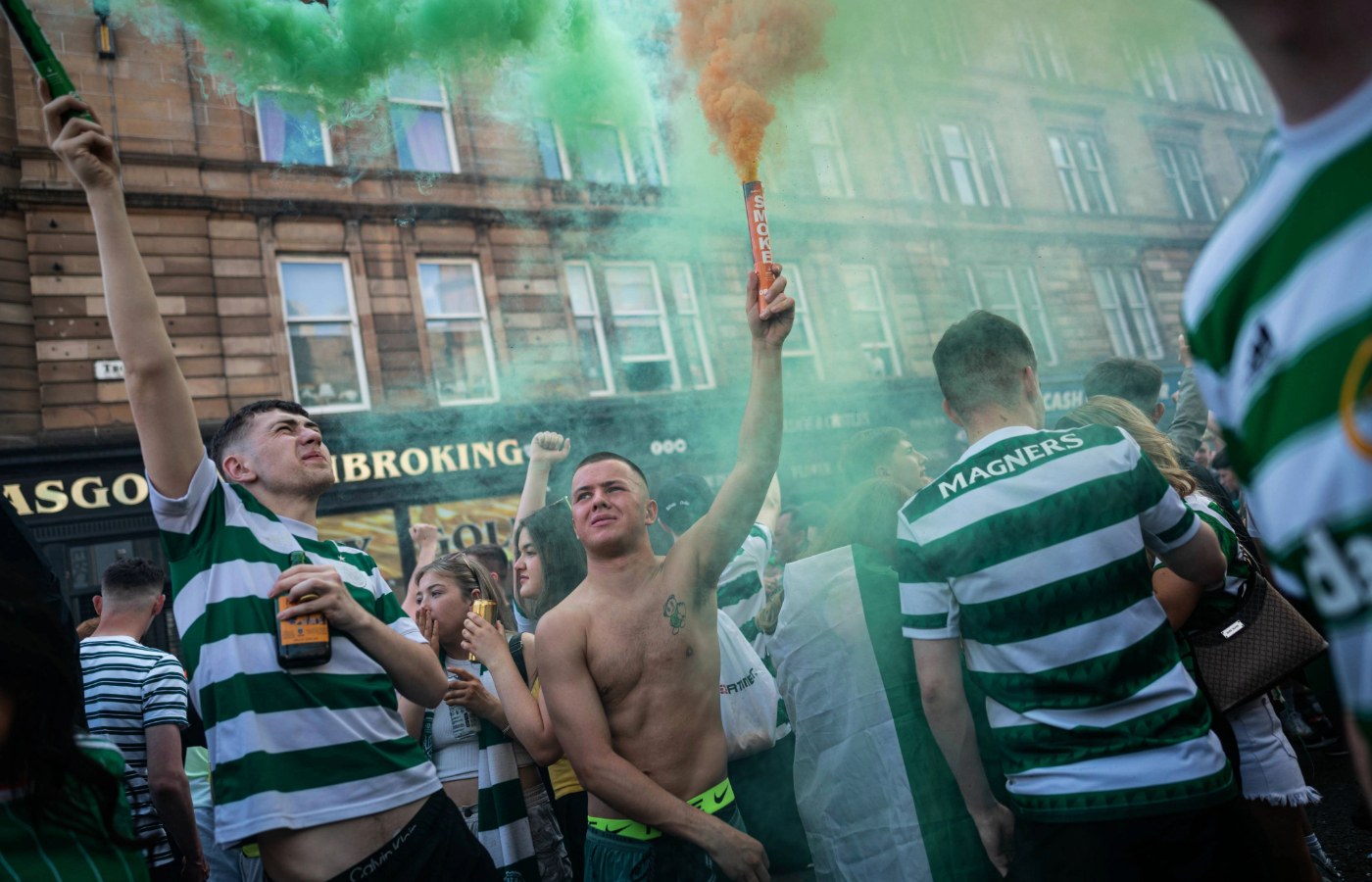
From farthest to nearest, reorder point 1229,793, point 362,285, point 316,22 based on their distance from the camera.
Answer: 1. point 362,285
2. point 316,22
3. point 1229,793

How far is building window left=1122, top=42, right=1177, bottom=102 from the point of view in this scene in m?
15.1

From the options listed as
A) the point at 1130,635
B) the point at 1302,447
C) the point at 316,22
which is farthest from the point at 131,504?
the point at 1302,447

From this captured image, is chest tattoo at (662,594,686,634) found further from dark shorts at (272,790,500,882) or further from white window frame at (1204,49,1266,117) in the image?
white window frame at (1204,49,1266,117)

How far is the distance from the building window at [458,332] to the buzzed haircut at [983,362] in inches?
388

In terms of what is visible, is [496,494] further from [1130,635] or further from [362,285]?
[1130,635]

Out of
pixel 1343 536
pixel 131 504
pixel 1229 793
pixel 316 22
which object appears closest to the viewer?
pixel 1343 536

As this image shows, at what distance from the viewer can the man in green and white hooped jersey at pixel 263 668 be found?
1.96m

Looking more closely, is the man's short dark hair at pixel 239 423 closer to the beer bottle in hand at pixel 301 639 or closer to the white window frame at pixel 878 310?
the beer bottle in hand at pixel 301 639

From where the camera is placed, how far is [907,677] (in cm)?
291

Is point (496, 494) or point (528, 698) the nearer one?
point (528, 698)

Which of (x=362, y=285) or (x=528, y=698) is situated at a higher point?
(x=362, y=285)

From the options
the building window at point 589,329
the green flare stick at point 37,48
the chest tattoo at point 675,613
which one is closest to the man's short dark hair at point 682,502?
the chest tattoo at point 675,613

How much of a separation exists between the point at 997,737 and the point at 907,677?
790mm

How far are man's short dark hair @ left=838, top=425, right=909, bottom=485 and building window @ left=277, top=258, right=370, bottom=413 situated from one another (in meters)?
8.56
